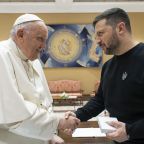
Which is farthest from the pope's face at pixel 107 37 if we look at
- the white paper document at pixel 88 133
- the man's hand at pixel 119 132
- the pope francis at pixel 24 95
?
the white paper document at pixel 88 133

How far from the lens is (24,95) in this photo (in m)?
2.26

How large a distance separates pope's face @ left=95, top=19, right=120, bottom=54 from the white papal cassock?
0.62 m

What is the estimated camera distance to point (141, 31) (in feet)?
32.4

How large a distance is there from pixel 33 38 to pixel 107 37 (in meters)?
0.55

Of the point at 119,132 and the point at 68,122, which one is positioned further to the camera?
the point at 68,122

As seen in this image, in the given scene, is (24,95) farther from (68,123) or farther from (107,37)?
(107,37)

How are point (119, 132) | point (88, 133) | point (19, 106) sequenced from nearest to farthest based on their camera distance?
1. point (119, 132)
2. point (19, 106)
3. point (88, 133)

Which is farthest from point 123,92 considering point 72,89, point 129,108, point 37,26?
point 72,89

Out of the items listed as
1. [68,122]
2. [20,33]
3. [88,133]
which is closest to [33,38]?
[20,33]

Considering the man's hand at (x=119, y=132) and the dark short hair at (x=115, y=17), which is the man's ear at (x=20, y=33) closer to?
→ the dark short hair at (x=115, y=17)

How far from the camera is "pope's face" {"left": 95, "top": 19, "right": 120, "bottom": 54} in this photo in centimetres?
220

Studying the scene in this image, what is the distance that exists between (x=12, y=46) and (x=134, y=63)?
92 centimetres

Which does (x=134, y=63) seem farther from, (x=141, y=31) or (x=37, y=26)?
(x=141, y=31)

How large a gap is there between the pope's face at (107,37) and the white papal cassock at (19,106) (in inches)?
24.6
